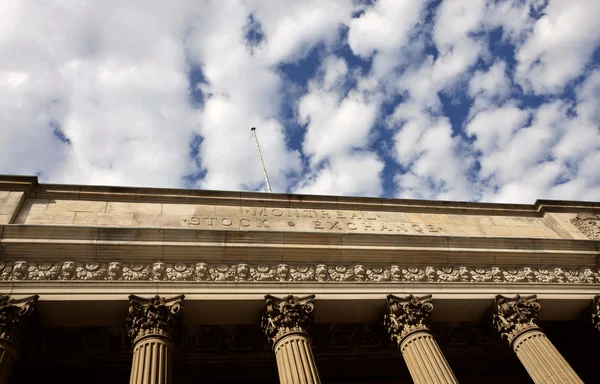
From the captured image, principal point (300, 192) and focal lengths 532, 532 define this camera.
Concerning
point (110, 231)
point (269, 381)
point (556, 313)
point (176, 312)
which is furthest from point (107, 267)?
point (556, 313)

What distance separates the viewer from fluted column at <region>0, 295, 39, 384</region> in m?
13.5

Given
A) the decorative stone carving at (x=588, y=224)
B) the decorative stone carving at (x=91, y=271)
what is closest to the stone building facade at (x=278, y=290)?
the decorative stone carving at (x=91, y=271)

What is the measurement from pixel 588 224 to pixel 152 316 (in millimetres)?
18717

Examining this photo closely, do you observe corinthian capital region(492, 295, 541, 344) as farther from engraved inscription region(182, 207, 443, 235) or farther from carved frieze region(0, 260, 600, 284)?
engraved inscription region(182, 207, 443, 235)

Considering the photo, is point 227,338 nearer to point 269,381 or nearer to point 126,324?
point 269,381

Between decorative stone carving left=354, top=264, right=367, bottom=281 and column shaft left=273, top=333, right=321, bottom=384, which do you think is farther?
decorative stone carving left=354, top=264, right=367, bottom=281

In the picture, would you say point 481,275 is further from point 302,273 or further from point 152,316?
point 152,316

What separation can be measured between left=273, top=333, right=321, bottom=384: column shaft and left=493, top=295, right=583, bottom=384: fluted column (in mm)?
6936

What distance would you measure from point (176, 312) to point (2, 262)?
17.6 ft

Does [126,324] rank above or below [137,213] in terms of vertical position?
below

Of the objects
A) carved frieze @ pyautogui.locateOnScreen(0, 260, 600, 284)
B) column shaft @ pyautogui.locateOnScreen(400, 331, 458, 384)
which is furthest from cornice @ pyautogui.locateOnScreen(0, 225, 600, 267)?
column shaft @ pyautogui.locateOnScreen(400, 331, 458, 384)

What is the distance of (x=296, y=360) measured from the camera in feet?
48.6

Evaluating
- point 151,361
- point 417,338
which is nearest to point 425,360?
point 417,338

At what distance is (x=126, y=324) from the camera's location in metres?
15.4
